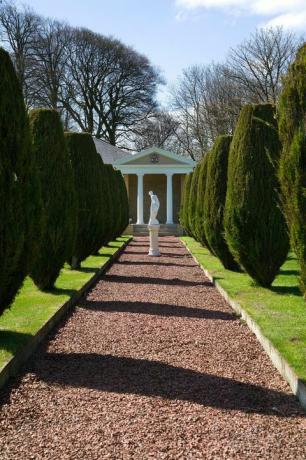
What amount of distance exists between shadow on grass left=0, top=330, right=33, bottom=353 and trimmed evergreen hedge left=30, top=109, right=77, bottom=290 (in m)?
3.42

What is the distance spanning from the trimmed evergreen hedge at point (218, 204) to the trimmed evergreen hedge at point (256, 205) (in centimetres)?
316

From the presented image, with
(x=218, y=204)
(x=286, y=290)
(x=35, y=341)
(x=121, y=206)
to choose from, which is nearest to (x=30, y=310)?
(x=35, y=341)

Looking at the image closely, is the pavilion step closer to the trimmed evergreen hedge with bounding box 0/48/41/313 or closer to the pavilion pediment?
the pavilion pediment

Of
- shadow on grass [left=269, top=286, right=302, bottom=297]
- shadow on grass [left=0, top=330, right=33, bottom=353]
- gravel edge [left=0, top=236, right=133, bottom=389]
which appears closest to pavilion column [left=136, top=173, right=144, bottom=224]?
gravel edge [left=0, top=236, right=133, bottom=389]

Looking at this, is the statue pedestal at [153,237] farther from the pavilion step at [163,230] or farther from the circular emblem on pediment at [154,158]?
the circular emblem on pediment at [154,158]

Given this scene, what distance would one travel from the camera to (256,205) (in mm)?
10383

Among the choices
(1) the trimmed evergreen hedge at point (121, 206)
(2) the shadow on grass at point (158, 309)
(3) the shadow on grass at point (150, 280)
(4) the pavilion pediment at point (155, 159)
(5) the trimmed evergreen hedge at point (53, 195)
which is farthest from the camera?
(4) the pavilion pediment at point (155, 159)

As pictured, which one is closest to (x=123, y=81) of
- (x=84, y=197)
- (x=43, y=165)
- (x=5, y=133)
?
(x=84, y=197)

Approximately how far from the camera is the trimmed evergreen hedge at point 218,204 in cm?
1409

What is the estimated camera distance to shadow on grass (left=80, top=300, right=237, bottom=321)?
344 inches

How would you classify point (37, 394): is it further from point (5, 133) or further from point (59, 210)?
point (59, 210)

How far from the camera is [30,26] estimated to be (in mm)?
36781

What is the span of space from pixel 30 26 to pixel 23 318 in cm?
3326

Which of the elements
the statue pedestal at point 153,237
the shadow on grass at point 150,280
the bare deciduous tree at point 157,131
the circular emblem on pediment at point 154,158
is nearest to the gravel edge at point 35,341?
the shadow on grass at point 150,280
